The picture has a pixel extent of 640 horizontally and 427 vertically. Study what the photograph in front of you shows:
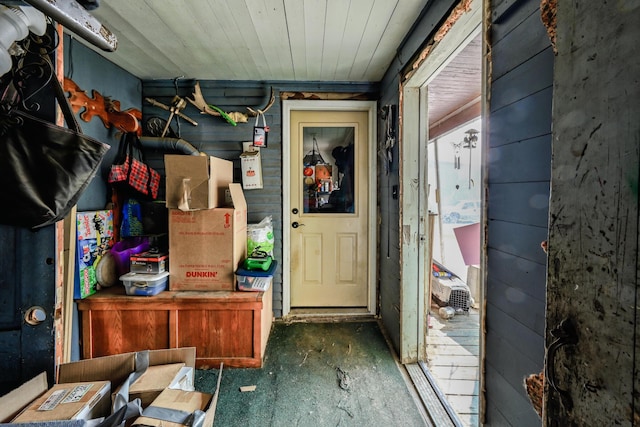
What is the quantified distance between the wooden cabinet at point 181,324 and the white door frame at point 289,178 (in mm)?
749

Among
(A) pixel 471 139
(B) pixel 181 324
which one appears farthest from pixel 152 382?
(A) pixel 471 139

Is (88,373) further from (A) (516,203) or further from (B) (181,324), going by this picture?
(A) (516,203)

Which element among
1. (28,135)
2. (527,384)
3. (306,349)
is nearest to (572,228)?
(527,384)

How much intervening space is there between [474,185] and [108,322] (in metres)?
5.04

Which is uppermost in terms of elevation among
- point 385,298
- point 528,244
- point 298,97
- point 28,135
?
point 298,97

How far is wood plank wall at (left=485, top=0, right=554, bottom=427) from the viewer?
89cm

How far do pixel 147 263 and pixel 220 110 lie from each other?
151 cm

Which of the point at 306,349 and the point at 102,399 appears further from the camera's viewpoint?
the point at 306,349

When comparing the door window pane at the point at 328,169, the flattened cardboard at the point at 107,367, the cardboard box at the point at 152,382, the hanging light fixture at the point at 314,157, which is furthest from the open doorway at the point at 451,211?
the flattened cardboard at the point at 107,367

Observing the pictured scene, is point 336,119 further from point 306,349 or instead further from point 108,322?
point 108,322

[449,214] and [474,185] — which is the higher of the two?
[474,185]

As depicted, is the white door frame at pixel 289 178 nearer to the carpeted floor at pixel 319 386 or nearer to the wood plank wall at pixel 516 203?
the carpeted floor at pixel 319 386

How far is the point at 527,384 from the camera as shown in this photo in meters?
0.93

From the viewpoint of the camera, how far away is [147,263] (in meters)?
2.12
